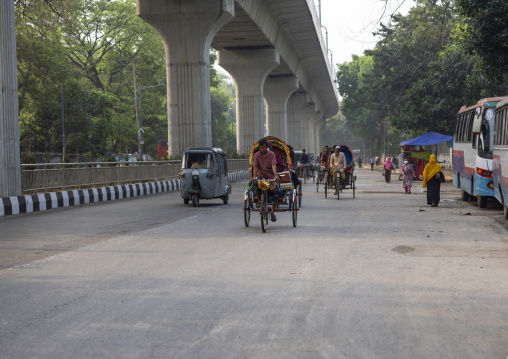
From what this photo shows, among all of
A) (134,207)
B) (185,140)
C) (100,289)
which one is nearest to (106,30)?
(185,140)

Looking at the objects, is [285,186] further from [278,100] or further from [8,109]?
[278,100]

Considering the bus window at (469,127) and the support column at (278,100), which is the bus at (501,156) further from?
the support column at (278,100)

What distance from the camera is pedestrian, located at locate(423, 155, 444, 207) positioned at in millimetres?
20453

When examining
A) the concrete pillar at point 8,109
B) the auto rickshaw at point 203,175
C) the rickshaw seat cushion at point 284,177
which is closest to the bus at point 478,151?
the rickshaw seat cushion at point 284,177

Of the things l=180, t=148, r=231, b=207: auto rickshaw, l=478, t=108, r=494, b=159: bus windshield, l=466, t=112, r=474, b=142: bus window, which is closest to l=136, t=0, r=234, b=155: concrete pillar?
l=180, t=148, r=231, b=207: auto rickshaw

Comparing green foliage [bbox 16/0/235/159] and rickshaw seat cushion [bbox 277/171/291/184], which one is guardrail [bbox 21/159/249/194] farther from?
green foliage [bbox 16/0/235/159]

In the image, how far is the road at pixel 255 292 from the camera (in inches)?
202

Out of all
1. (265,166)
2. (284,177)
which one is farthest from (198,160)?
(265,166)

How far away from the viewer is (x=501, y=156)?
15.5 meters

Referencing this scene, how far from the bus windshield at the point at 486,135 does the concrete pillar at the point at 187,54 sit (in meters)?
17.2

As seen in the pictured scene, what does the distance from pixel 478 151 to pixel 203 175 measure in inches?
306

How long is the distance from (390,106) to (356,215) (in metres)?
49.3

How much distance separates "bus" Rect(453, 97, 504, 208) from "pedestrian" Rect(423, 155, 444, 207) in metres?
1.00

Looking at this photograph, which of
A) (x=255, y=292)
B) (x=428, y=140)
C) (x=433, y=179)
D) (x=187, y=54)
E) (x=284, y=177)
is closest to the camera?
Result: (x=255, y=292)
